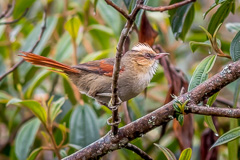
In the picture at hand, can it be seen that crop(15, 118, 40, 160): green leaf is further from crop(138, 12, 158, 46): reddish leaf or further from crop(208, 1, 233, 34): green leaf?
crop(208, 1, 233, 34): green leaf

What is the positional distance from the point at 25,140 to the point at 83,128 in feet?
1.51

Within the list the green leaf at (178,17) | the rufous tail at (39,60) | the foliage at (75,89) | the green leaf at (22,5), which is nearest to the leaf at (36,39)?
the foliage at (75,89)

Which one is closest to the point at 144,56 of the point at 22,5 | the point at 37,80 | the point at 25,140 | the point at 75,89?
the point at 75,89

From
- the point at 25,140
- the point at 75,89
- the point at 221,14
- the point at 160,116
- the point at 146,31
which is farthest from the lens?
the point at 75,89

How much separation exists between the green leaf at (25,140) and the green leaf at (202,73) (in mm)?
1361

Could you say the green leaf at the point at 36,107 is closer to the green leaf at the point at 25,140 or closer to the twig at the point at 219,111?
the green leaf at the point at 25,140

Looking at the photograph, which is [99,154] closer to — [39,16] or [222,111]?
[222,111]

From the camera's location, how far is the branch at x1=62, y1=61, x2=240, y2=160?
157 cm

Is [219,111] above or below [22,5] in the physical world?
below

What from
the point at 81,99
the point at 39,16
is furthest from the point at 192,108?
the point at 39,16

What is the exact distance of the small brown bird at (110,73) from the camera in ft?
7.43

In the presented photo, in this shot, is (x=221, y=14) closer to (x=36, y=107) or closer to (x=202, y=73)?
(x=202, y=73)

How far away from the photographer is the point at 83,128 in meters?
2.58

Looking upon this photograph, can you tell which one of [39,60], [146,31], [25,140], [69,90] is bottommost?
[25,140]
